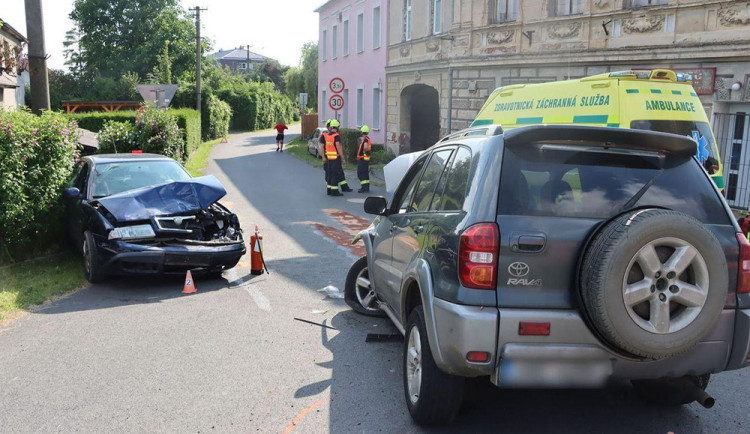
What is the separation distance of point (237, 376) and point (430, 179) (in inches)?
82.7

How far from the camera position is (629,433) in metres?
4.34

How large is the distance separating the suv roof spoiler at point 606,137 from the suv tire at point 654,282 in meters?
0.54

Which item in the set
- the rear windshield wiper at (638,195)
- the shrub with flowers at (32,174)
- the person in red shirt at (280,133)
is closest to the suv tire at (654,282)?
the rear windshield wiper at (638,195)

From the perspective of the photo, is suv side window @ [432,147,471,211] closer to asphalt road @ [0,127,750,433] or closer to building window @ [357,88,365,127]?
asphalt road @ [0,127,750,433]

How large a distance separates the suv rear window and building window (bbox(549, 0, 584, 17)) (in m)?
15.2

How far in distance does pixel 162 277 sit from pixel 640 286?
22.9 ft

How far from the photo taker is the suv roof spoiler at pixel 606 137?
13.0 ft

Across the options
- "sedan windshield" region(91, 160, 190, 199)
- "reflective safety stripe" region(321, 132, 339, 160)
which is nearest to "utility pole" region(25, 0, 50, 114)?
"sedan windshield" region(91, 160, 190, 199)

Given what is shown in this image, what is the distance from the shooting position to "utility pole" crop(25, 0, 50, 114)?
10.7 metres

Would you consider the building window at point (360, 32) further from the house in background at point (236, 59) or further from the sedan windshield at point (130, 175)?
the house in background at point (236, 59)

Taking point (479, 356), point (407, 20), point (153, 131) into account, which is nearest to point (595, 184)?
point (479, 356)

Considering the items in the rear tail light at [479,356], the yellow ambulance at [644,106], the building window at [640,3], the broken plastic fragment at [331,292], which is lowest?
the broken plastic fragment at [331,292]

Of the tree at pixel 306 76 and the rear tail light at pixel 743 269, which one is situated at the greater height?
the tree at pixel 306 76

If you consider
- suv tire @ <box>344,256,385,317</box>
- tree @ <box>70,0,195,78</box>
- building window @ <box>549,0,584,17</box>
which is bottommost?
suv tire @ <box>344,256,385,317</box>
